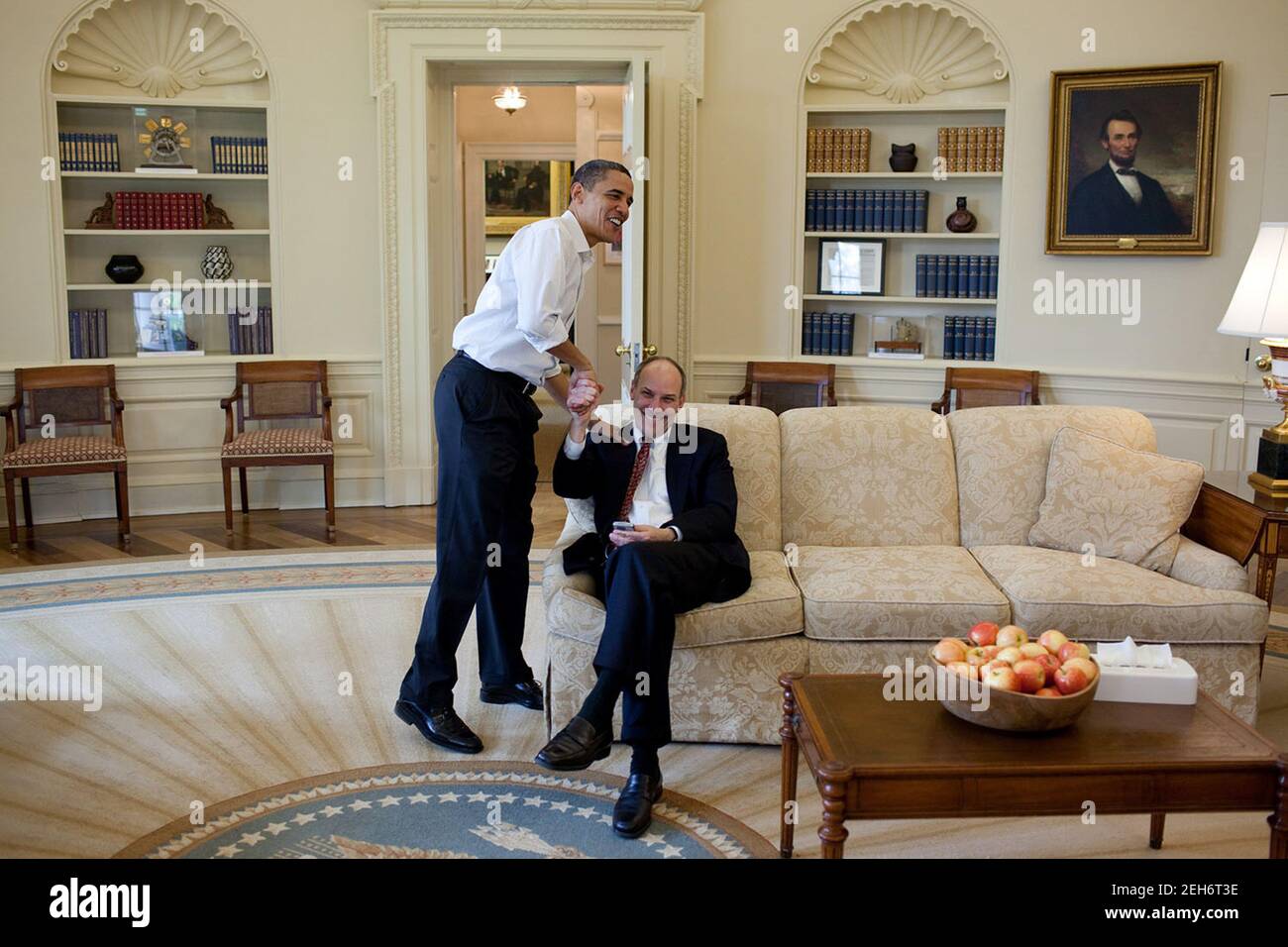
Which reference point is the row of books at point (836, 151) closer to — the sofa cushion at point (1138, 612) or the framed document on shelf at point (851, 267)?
the framed document on shelf at point (851, 267)

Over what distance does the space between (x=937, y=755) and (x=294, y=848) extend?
1.44 m

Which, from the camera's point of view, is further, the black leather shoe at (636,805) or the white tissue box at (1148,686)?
the black leather shoe at (636,805)

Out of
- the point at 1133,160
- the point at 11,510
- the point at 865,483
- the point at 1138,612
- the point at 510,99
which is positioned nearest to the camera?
the point at 1138,612

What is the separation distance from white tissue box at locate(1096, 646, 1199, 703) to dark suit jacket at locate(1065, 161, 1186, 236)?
13.3ft

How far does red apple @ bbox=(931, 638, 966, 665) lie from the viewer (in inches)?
109

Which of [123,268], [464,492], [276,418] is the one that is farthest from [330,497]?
[464,492]

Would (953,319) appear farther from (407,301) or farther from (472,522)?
(472,522)

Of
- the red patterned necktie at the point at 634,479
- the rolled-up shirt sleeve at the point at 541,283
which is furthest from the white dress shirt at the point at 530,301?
the red patterned necktie at the point at 634,479

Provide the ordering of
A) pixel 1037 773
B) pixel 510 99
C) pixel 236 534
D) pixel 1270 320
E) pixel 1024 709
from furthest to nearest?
pixel 510 99 → pixel 236 534 → pixel 1270 320 → pixel 1024 709 → pixel 1037 773

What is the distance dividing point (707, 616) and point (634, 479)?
1.53ft

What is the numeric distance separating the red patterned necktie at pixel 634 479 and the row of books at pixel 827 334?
3.46 metres

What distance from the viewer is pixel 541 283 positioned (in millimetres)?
3398

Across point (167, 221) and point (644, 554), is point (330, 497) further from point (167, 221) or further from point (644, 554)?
point (644, 554)

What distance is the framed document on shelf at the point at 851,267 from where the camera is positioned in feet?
22.8
